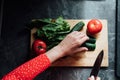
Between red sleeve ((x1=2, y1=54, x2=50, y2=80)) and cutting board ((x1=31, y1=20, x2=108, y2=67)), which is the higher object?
red sleeve ((x1=2, y1=54, x2=50, y2=80))

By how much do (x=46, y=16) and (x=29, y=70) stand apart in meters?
0.45

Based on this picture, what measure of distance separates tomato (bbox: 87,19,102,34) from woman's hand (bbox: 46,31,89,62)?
0.06 meters

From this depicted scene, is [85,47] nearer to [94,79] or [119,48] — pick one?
[119,48]

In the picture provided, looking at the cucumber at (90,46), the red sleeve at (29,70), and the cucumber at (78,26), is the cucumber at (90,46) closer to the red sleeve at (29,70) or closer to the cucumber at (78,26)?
the cucumber at (78,26)

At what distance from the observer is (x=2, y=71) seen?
1.67m

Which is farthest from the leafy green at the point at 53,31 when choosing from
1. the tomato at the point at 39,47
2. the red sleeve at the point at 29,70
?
the red sleeve at the point at 29,70

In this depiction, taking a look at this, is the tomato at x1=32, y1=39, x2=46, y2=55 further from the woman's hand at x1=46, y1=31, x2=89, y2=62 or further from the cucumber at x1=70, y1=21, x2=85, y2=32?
the cucumber at x1=70, y1=21, x2=85, y2=32

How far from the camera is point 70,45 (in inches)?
62.1

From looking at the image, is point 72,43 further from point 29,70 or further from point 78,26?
point 29,70

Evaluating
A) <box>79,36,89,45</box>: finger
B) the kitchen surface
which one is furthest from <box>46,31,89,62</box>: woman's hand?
the kitchen surface

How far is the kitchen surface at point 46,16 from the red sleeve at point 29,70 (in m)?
0.20

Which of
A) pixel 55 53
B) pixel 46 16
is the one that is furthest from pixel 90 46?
pixel 46 16

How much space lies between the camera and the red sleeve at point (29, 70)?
135cm

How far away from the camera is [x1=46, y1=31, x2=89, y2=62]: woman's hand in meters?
1.56
